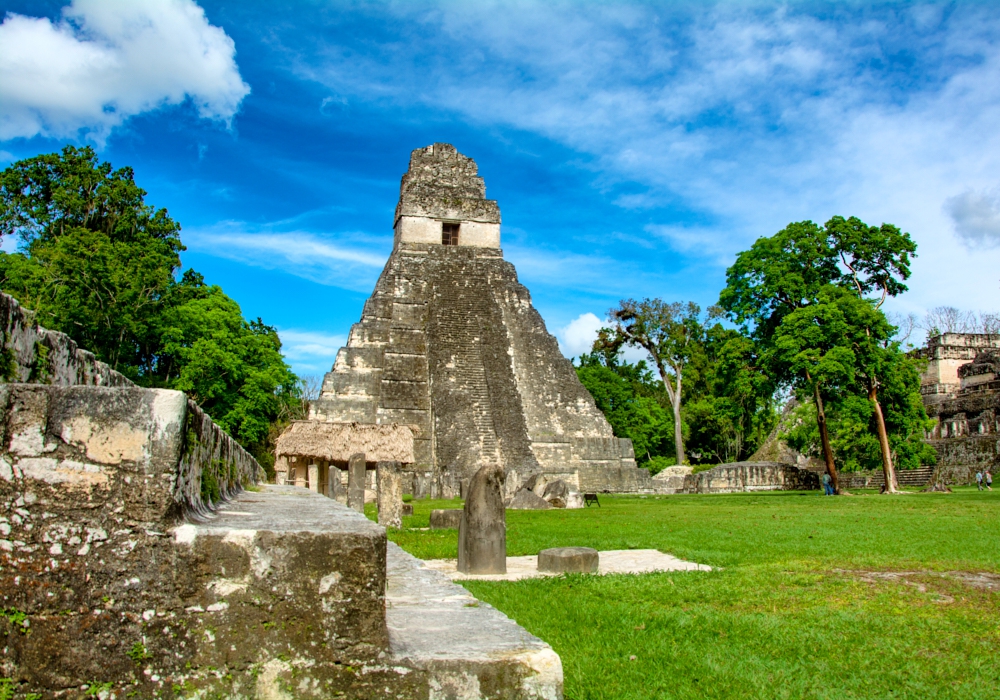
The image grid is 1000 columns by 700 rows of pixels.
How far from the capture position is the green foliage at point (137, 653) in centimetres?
183

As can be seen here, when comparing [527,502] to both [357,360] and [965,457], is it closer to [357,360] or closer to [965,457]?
[357,360]

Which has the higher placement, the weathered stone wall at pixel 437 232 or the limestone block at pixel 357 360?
the weathered stone wall at pixel 437 232

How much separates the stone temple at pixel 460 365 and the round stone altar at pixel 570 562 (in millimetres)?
14272

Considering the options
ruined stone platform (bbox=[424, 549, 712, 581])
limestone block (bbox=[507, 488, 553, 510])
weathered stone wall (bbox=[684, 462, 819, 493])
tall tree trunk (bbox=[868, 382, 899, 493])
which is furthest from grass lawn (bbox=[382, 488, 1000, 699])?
weathered stone wall (bbox=[684, 462, 819, 493])

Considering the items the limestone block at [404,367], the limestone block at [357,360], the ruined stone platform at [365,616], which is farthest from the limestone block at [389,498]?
the limestone block at [357,360]

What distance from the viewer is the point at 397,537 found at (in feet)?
35.5

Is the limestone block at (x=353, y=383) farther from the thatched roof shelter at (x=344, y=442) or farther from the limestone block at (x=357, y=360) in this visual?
the thatched roof shelter at (x=344, y=442)

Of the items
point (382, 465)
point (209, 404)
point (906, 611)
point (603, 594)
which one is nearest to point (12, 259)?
point (209, 404)

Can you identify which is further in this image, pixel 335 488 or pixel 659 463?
pixel 659 463

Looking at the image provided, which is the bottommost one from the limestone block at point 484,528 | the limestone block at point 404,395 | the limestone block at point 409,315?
the limestone block at point 484,528

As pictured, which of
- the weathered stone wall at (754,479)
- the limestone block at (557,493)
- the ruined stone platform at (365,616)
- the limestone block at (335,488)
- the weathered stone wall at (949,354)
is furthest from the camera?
the weathered stone wall at (949,354)

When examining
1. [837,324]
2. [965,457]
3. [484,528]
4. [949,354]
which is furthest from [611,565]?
[949,354]

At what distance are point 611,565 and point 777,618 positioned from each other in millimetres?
3066

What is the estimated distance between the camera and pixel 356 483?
1307 centimetres
